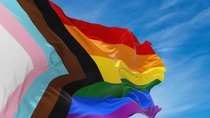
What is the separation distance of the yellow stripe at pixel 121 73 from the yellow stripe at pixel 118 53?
204mm

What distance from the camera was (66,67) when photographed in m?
11.8

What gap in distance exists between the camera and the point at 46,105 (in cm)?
1025

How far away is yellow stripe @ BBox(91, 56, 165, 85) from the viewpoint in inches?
534

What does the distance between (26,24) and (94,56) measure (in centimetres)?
322

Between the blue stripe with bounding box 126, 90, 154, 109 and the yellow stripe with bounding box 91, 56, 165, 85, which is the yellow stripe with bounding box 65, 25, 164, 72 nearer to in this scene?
the yellow stripe with bounding box 91, 56, 165, 85

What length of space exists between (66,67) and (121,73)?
3635 mm

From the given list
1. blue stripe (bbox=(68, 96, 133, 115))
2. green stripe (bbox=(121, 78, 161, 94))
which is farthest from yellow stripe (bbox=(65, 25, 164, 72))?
blue stripe (bbox=(68, 96, 133, 115))

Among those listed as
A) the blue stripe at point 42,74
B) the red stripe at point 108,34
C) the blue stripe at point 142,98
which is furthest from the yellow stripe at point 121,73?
the blue stripe at point 42,74

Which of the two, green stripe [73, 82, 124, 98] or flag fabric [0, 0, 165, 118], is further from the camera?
green stripe [73, 82, 124, 98]

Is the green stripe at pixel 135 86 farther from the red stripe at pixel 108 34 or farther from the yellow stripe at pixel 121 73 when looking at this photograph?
the red stripe at pixel 108 34

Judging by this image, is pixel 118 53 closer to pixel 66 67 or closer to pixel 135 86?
pixel 135 86

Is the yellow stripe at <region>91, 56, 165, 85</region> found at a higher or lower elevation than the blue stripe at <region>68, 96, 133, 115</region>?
higher

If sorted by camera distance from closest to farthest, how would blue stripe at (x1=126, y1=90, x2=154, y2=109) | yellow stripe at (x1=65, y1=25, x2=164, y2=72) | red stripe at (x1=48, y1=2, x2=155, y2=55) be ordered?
red stripe at (x1=48, y1=2, x2=155, y2=55)
yellow stripe at (x1=65, y1=25, x2=164, y2=72)
blue stripe at (x1=126, y1=90, x2=154, y2=109)

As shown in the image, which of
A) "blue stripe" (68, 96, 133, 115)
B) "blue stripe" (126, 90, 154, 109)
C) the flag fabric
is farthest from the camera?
"blue stripe" (126, 90, 154, 109)
